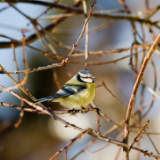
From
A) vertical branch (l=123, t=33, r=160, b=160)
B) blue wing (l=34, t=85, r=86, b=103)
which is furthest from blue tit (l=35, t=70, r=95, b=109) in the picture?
vertical branch (l=123, t=33, r=160, b=160)

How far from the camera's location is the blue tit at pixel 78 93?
191 cm

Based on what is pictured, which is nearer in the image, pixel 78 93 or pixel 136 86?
pixel 136 86

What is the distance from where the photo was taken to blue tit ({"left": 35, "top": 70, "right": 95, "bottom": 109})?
1.91 meters

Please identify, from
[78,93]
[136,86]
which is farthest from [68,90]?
[136,86]

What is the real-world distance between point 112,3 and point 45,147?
3463 mm

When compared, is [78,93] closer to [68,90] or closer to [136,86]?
[68,90]

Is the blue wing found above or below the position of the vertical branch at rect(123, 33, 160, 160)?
below

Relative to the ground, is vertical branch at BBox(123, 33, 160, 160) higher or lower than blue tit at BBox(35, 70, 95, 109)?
higher

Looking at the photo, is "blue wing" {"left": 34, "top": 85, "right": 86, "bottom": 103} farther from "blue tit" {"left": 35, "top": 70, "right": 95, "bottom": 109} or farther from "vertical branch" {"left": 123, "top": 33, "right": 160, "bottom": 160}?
"vertical branch" {"left": 123, "top": 33, "right": 160, "bottom": 160}

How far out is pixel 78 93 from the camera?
2021 millimetres

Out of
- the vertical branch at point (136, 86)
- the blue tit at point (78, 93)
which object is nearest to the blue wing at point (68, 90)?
the blue tit at point (78, 93)

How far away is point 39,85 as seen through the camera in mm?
4570

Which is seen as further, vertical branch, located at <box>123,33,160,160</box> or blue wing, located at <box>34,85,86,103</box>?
blue wing, located at <box>34,85,86,103</box>

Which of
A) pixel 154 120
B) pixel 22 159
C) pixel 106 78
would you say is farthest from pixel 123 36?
pixel 22 159
